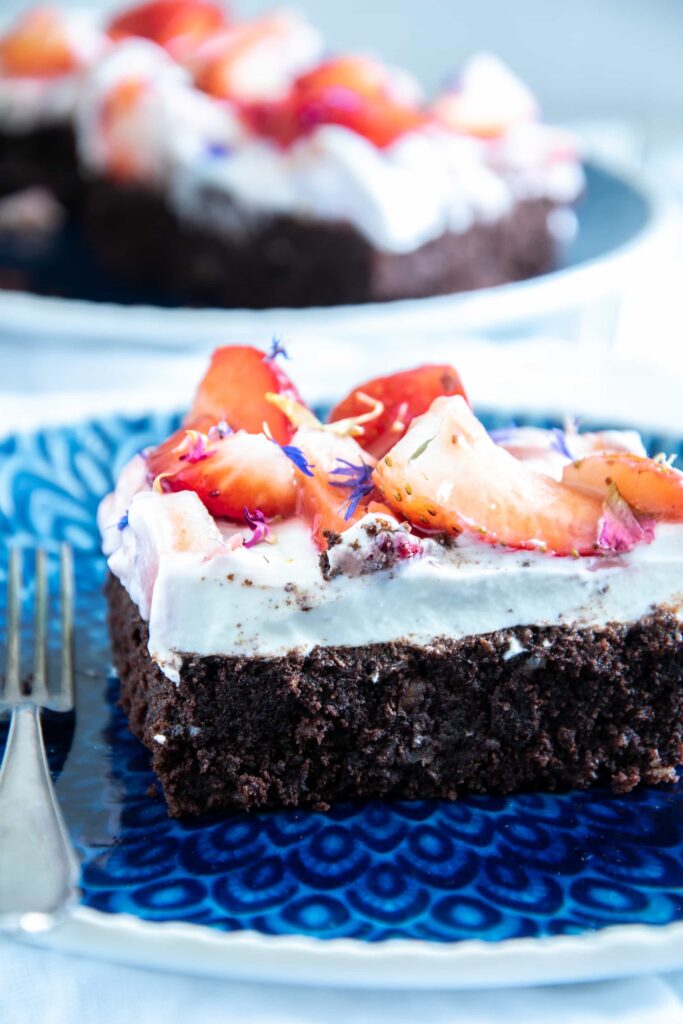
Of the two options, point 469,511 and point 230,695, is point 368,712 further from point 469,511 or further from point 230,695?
point 469,511

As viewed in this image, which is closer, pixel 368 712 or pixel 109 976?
pixel 109 976

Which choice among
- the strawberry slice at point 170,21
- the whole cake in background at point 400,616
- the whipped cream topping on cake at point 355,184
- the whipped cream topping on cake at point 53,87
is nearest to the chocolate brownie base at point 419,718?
the whole cake in background at point 400,616

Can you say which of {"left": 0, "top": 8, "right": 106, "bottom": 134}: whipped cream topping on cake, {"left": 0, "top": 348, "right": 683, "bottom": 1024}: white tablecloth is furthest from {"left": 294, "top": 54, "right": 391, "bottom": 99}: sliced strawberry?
{"left": 0, "top": 348, "right": 683, "bottom": 1024}: white tablecloth

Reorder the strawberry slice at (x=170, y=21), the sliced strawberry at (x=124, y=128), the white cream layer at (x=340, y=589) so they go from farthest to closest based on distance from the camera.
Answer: the strawberry slice at (x=170, y=21) < the sliced strawberry at (x=124, y=128) < the white cream layer at (x=340, y=589)

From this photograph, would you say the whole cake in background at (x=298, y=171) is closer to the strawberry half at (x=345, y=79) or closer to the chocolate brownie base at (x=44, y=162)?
the strawberry half at (x=345, y=79)

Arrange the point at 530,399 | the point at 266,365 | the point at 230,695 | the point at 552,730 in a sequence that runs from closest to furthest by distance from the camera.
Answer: the point at 230,695, the point at 552,730, the point at 266,365, the point at 530,399

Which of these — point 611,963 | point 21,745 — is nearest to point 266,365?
point 21,745

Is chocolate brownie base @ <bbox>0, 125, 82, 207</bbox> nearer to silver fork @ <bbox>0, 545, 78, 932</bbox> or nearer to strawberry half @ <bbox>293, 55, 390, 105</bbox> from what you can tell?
strawberry half @ <bbox>293, 55, 390, 105</bbox>
